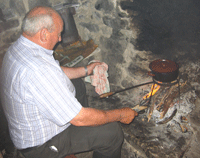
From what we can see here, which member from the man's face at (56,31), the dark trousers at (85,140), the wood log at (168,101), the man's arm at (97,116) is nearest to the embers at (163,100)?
the wood log at (168,101)

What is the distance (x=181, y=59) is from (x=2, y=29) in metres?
3.07

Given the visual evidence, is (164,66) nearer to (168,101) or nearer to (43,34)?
(168,101)

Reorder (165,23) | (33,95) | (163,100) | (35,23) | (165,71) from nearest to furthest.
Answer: (33,95), (35,23), (165,71), (165,23), (163,100)

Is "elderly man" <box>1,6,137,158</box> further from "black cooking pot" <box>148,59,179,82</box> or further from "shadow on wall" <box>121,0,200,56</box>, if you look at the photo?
"shadow on wall" <box>121,0,200,56</box>

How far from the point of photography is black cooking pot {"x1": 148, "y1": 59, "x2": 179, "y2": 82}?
1822mm

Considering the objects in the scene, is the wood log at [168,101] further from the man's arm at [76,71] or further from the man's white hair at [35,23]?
the man's white hair at [35,23]

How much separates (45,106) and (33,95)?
0.40 ft

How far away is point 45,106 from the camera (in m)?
1.27

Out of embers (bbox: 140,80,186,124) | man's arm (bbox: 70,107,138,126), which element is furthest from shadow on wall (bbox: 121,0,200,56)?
man's arm (bbox: 70,107,138,126)

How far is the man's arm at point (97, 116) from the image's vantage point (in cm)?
140

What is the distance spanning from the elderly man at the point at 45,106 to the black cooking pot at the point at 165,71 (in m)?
0.55

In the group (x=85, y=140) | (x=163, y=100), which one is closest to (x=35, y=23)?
(x=85, y=140)

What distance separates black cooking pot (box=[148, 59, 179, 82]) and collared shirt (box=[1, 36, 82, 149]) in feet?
3.34

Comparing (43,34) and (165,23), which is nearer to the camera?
(43,34)
